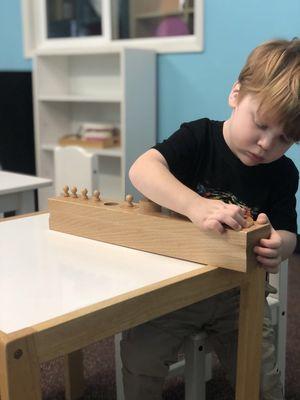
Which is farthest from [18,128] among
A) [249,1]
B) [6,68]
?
[249,1]

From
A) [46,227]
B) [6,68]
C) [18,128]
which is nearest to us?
[46,227]

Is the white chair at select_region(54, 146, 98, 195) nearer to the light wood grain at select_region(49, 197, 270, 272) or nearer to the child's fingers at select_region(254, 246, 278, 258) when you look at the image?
the light wood grain at select_region(49, 197, 270, 272)

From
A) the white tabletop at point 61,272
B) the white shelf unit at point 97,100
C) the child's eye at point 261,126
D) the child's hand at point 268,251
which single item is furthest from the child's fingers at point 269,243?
the white shelf unit at point 97,100

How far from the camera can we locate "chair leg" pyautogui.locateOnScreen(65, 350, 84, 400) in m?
1.44

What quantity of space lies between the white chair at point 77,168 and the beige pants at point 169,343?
0.92 meters

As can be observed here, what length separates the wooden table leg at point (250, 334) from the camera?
847mm

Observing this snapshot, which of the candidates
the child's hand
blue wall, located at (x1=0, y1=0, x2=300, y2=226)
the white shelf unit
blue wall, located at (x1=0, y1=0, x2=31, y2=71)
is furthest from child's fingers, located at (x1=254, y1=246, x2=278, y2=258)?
blue wall, located at (x1=0, y1=0, x2=31, y2=71)

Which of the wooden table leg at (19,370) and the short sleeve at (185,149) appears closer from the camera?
the wooden table leg at (19,370)

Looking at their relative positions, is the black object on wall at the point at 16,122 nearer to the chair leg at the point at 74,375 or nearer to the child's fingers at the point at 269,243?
the chair leg at the point at 74,375

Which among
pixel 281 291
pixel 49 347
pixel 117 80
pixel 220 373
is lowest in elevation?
pixel 220 373

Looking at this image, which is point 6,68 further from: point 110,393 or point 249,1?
point 110,393

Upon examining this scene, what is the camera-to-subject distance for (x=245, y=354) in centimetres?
87

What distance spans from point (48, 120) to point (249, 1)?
4.90 feet

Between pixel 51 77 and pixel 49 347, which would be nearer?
pixel 49 347
